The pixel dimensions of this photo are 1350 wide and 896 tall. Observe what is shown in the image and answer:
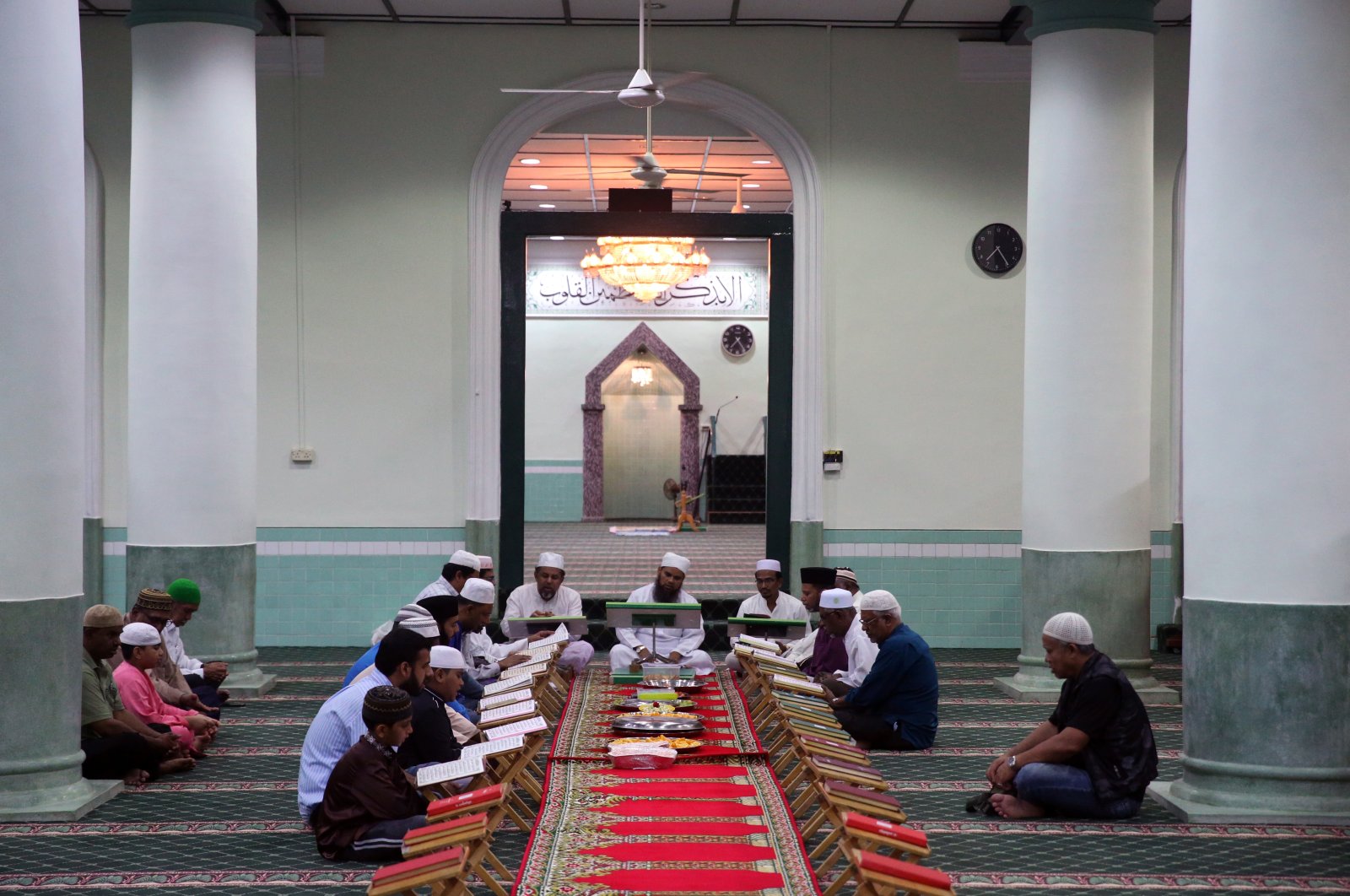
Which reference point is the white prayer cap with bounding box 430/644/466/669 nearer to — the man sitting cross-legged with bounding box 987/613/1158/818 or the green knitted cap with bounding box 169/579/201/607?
the man sitting cross-legged with bounding box 987/613/1158/818

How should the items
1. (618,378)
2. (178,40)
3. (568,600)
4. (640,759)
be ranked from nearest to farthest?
(640,759) < (178,40) < (568,600) < (618,378)

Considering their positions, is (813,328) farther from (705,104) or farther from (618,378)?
(618,378)

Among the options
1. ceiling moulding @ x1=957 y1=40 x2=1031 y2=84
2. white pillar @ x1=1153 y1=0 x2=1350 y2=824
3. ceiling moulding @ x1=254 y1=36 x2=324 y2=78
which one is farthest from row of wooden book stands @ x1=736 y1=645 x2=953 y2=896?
ceiling moulding @ x1=254 y1=36 x2=324 y2=78

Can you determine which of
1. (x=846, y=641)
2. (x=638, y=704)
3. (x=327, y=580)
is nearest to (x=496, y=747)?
(x=638, y=704)

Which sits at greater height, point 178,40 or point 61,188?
point 178,40

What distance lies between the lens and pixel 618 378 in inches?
710

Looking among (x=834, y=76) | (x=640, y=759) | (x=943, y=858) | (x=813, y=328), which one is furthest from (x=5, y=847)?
(x=834, y=76)

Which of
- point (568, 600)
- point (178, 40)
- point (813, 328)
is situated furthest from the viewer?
point (813, 328)

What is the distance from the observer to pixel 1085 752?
4691mm

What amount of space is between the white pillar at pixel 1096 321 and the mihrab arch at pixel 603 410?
34.9ft

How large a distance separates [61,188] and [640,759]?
2692 mm

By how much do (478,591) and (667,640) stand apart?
1294 mm

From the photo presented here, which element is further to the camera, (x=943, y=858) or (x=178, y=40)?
(x=178, y=40)

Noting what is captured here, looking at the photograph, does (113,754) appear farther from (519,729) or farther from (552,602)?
(552,602)
